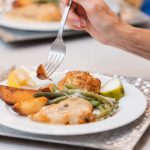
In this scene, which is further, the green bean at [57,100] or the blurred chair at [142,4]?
the blurred chair at [142,4]

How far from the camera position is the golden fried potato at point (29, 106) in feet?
3.70

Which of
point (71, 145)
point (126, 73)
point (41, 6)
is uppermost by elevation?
point (71, 145)

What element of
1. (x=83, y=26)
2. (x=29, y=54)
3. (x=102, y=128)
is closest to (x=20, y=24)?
(x=29, y=54)

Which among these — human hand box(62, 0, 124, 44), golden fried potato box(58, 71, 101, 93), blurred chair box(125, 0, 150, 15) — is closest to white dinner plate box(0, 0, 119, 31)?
human hand box(62, 0, 124, 44)

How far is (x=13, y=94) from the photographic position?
1.19 metres

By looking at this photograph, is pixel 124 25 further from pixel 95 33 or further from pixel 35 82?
pixel 35 82

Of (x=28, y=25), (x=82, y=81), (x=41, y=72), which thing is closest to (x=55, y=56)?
(x=41, y=72)

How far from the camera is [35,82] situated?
135 centimetres

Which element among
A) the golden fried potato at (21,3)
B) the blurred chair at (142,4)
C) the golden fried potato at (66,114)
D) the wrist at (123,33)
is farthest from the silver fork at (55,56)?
the blurred chair at (142,4)

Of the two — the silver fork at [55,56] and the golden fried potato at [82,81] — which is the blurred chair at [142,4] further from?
the golden fried potato at [82,81]

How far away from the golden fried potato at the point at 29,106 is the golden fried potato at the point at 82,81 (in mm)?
111

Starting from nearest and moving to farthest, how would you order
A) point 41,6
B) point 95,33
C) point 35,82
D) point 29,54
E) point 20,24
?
1. point 35,82
2. point 95,33
3. point 29,54
4. point 20,24
5. point 41,6

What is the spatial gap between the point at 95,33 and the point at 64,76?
0.77ft

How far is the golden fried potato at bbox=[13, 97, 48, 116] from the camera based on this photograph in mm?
1128
